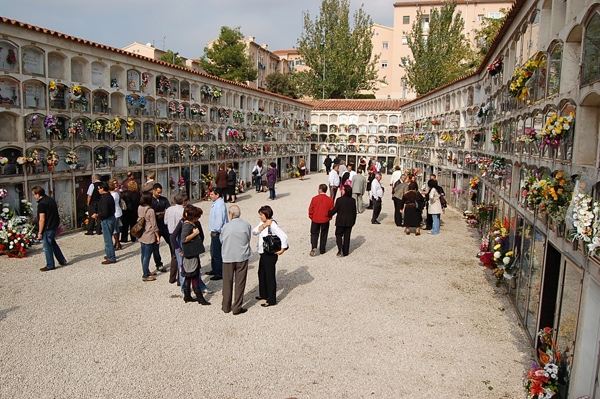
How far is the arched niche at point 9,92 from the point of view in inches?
368

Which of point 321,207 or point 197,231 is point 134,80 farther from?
point 197,231

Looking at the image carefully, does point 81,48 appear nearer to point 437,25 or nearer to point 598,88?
point 598,88

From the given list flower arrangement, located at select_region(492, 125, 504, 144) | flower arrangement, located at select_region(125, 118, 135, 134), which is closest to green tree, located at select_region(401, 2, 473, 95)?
flower arrangement, located at select_region(492, 125, 504, 144)

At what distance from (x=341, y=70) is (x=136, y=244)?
110 feet

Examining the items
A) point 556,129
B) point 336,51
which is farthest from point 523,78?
point 336,51

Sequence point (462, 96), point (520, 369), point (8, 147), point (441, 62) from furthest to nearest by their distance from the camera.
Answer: point (441, 62), point (462, 96), point (8, 147), point (520, 369)

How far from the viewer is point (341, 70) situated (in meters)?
40.7

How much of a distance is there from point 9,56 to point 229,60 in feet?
106

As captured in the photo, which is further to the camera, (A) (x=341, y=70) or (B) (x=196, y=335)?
(A) (x=341, y=70)

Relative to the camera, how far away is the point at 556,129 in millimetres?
4570

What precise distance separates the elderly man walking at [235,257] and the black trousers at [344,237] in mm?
3472

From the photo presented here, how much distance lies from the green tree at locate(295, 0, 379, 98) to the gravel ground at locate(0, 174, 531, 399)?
34153 mm

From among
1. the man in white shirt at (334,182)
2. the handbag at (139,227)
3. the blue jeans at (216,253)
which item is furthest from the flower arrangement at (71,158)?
the man in white shirt at (334,182)

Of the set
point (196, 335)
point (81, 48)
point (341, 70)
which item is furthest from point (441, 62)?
point (196, 335)
